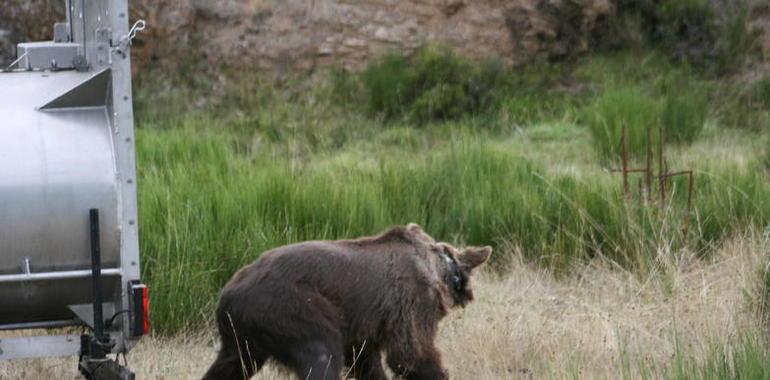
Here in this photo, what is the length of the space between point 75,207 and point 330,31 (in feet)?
43.0

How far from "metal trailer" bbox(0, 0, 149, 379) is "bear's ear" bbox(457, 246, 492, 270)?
6.34 ft

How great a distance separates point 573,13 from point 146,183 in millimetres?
10733

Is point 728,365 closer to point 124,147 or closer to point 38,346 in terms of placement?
point 124,147

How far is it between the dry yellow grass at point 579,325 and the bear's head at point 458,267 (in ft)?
1.53

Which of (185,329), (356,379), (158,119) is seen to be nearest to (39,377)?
(185,329)

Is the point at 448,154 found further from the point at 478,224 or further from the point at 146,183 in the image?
the point at 146,183

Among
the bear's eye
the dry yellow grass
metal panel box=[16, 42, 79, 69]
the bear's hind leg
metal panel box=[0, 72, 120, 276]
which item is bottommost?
the dry yellow grass

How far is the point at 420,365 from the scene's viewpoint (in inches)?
234

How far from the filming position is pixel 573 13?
18406 millimetres

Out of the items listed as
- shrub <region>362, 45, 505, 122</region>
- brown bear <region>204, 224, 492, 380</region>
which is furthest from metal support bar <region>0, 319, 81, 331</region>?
shrub <region>362, 45, 505, 122</region>

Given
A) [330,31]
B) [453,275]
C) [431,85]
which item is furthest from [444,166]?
[330,31]

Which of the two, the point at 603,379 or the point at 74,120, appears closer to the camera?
the point at 74,120

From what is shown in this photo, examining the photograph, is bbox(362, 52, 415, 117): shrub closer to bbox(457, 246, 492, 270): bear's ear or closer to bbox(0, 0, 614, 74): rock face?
bbox(0, 0, 614, 74): rock face

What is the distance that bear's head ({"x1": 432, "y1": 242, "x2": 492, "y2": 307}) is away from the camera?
251 inches
